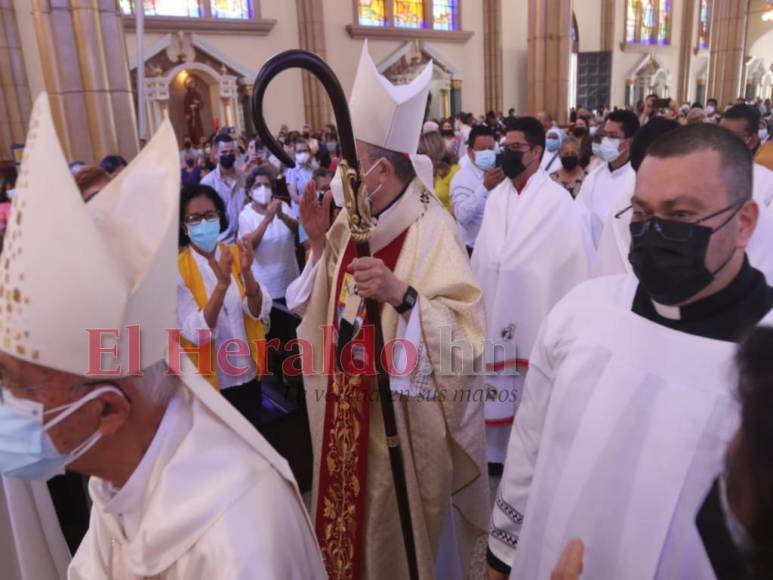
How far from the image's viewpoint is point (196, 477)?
1.24 metres

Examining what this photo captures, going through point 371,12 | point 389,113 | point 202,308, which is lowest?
point 202,308

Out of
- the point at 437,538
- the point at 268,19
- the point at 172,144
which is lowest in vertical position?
the point at 437,538

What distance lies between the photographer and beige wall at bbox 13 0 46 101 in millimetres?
12242

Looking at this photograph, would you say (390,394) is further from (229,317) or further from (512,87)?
A: (512,87)

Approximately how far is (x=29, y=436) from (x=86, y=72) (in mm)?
7242

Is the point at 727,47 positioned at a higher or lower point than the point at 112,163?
higher

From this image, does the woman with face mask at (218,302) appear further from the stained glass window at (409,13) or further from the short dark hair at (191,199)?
the stained glass window at (409,13)

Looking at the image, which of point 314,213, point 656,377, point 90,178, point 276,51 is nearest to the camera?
point 656,377

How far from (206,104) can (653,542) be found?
1709 cm

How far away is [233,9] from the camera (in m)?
16.1

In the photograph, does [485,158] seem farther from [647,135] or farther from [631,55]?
[631,55]

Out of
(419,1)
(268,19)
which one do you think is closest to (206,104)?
(268,19)

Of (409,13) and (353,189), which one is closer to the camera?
(353,189)

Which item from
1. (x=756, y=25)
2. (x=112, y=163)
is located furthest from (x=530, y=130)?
(x=756, y=25)
